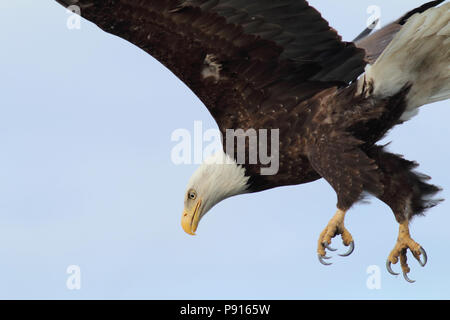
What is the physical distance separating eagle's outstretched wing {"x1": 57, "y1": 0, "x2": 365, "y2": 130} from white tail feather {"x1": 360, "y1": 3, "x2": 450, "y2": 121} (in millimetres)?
462

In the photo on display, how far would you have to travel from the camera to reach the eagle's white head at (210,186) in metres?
7.78

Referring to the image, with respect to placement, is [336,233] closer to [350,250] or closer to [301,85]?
[350,250]

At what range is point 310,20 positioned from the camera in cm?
725

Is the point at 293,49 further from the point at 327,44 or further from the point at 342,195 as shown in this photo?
the point at 342,195

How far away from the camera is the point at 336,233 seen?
7184 millimetres

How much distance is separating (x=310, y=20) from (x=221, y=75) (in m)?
0.83

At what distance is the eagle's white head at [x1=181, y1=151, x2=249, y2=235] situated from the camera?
25.5 feet

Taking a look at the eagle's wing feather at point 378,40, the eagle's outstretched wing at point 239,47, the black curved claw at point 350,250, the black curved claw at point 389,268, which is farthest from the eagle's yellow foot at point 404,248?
the eagle's wing feather at point 378,40

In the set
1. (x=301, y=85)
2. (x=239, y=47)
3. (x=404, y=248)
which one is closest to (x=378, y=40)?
(x=301, y=85)

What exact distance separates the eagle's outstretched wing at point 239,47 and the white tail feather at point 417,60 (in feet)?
1.52

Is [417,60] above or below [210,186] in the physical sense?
above

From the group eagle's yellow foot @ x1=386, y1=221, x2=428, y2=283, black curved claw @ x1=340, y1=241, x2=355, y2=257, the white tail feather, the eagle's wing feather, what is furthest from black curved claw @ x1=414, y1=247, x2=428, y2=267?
the eagle's wing feather

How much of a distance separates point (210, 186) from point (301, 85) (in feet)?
Answer: 3.70
